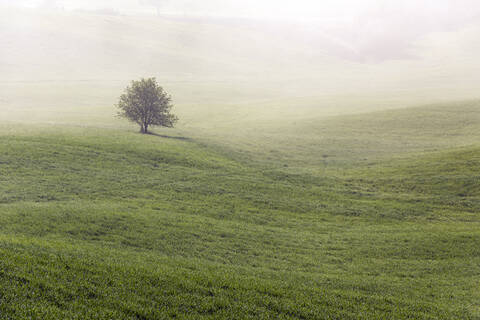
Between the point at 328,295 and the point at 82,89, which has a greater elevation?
the point at 82,89

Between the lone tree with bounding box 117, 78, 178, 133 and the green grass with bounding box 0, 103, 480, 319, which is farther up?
the lone tree with bounding box 117, 78, 178, 133

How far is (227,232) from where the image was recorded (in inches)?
1005

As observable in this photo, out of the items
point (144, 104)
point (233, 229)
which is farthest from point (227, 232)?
point (144, 104)

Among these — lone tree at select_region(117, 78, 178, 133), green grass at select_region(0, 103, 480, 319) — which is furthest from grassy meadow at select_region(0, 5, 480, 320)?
lone tree at select_region(117, 78, 178, 133)

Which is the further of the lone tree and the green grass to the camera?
the lone tree

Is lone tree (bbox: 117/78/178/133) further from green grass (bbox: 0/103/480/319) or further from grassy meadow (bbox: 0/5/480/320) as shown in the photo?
green grass (bbox: 0/103/480/319)

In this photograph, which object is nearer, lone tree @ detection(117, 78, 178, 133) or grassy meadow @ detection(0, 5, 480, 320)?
grassy meadow @ detection(0, 5, 480, 320)

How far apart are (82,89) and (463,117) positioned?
502ft

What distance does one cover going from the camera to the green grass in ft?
42.4

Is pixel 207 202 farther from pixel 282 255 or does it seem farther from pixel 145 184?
pixel 282 255

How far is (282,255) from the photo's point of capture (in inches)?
889

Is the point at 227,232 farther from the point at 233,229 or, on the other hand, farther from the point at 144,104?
the point at 144,104

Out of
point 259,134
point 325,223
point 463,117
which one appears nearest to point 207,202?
point 325,223

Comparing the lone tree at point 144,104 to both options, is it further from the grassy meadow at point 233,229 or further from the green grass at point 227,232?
the green grass at point 227,232
